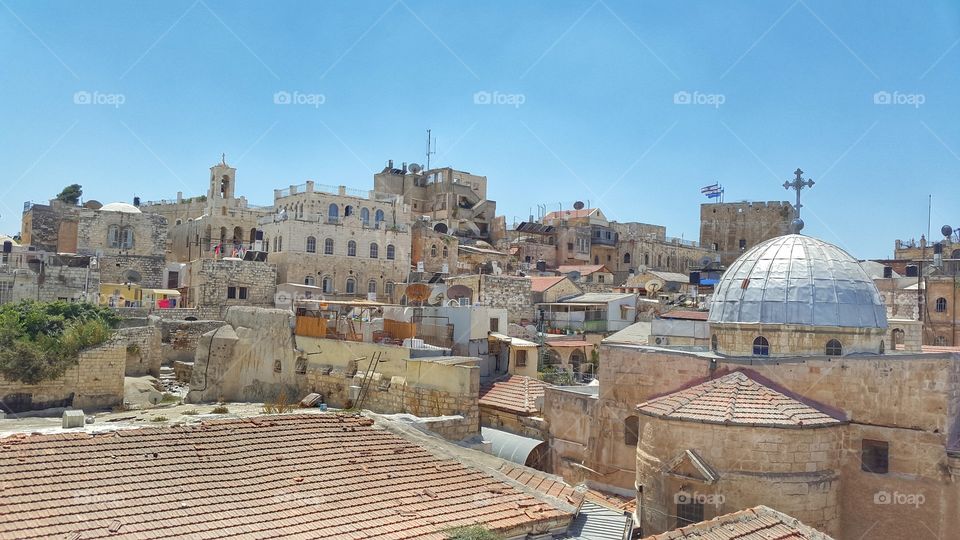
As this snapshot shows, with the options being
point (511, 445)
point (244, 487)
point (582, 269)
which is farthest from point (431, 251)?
point (244, 487)

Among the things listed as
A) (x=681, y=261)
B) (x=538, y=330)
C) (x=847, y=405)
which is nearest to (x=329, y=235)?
(x=538, y=330)

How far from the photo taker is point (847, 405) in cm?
1438

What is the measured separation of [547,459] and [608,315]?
2029 centimetres

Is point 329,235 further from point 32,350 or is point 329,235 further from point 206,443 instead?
point 206,443

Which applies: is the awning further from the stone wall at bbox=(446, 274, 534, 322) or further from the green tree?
the green tree

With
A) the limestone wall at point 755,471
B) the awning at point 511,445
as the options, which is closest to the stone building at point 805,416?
the limestone wall at point 755,471

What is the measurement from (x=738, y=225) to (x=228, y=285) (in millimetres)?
52017

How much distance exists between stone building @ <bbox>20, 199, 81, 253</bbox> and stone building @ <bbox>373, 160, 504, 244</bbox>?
73.8 ft

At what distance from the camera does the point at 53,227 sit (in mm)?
47000

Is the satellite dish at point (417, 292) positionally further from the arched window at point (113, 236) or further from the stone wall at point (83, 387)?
the arched window at point (113, 236)

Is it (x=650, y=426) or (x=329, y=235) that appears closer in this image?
(x=650, y=426)

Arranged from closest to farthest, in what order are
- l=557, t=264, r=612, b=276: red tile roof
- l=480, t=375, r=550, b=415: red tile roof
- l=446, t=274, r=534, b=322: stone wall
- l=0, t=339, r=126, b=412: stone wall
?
l=480, t=375, r=550, b=415: red tile roof → l=0, t=339, r=126, b=412: stone wall → l=446, t=274, r=534, b=322: stone wall → l=557, t=264, r=612, b=276: red tile roof

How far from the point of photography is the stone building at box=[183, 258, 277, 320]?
34344mm

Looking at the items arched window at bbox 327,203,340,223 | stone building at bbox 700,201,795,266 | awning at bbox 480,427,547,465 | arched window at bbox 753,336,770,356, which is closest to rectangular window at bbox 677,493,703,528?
arched window at bbox 753,336,770,356
